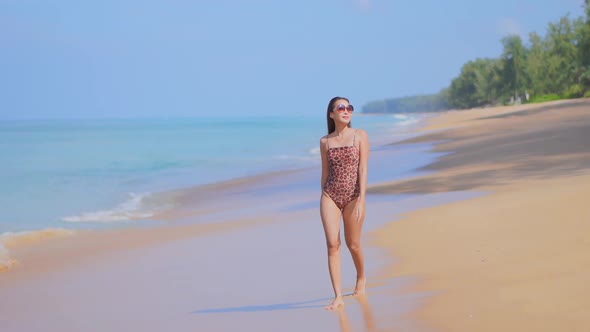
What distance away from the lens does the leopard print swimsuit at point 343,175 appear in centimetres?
619

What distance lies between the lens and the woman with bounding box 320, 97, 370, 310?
243 inches

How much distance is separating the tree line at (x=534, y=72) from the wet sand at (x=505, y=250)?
1651 inches

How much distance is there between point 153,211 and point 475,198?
8221mm

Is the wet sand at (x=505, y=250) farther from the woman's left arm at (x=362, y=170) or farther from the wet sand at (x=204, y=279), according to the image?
the woman's left arm at (x=362, y=170)

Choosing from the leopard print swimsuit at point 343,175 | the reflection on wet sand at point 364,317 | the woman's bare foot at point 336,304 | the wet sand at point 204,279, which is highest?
the leopard print swimsuit at point 343,175

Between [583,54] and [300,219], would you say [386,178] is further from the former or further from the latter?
[583,54]

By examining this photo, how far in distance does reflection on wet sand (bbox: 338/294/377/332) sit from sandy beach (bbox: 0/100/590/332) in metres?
0.02

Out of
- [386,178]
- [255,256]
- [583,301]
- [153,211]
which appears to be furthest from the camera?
[386,178]

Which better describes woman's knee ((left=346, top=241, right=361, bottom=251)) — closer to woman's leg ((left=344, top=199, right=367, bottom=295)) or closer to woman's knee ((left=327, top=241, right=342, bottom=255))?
woman's leg ((left=344, top=199, right=367, bottom=295))

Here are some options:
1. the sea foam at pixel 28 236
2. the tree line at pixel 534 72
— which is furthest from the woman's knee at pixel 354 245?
the tree line at pixel 534 72

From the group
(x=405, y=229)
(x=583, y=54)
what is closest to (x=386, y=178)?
(x=405, y=229)

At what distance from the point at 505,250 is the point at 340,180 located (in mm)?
2316

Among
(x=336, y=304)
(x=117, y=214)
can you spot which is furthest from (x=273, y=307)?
(x=117, y=214)

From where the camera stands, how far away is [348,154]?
6180 mm
